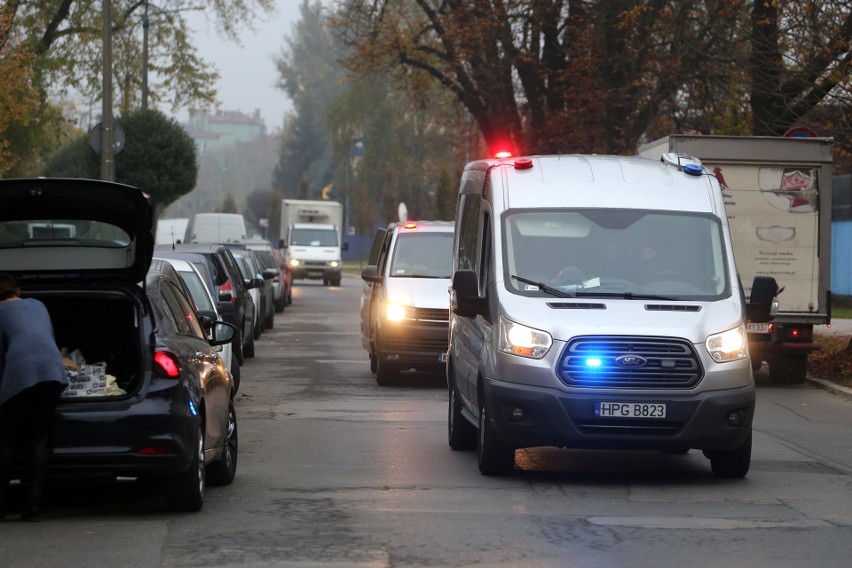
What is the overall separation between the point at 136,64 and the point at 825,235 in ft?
103

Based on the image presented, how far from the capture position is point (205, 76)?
46.4m

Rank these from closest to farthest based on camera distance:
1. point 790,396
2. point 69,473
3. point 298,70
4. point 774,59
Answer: point 69,473 → point 790,396 → point 774,59 → point 298,70

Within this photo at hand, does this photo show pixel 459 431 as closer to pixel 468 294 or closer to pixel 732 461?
pixel 468 294

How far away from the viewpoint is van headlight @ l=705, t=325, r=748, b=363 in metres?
10.4

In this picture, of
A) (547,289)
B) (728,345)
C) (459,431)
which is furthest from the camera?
(459,431)

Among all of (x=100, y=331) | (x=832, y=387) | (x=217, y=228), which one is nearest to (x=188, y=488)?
(x=100, y=331)

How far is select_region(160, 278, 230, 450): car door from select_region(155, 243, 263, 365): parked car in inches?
361

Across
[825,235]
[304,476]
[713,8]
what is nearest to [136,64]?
[713,8]

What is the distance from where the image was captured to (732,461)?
35.0ft

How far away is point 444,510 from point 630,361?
5.89ft

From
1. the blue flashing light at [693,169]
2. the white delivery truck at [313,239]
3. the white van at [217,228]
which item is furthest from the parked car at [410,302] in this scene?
the white delivery truck at [313,239]

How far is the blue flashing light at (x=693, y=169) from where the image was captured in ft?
38.5

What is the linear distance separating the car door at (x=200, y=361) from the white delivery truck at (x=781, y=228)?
375 inches

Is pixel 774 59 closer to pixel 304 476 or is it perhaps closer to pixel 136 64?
pixel 304 476
